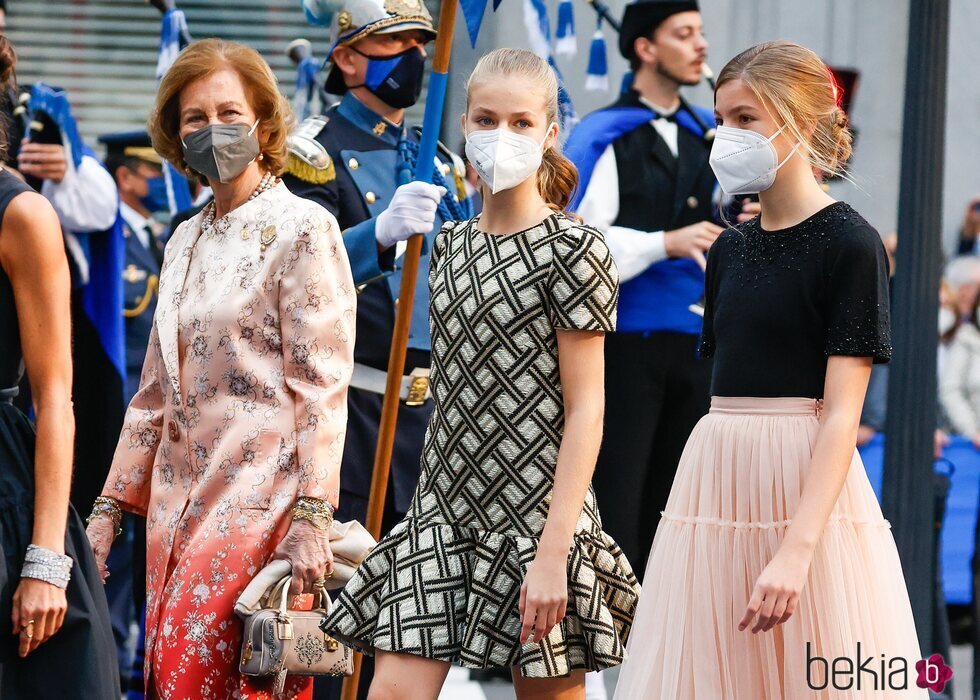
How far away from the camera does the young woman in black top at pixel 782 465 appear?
3488 millimetres

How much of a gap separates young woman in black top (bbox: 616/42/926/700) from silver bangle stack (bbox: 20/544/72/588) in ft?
3.95

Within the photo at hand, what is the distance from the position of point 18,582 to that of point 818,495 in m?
1.64

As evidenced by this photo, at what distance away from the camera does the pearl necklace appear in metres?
4.25

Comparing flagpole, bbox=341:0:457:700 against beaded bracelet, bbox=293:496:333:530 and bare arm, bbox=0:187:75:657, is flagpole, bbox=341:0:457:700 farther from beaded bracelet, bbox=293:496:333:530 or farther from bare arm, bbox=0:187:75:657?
bare arm, bbox=0:187:75:657

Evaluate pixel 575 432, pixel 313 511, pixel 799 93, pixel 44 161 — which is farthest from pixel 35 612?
pixel 44 161

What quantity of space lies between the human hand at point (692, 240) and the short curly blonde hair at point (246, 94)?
2.25 m

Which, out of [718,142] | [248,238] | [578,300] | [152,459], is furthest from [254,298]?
[718,142]

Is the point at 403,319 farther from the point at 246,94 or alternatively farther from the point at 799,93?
the point at 799,93

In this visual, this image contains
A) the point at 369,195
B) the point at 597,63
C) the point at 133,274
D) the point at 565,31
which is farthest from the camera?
the point at 133,274

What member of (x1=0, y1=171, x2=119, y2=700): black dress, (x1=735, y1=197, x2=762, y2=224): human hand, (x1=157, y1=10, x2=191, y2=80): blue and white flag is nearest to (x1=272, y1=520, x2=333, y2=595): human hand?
(x1=0, y1=171, x2=119, y2=700): black dress

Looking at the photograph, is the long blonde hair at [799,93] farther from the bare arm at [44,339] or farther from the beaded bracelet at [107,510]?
the beaded bracelet at [107,510]

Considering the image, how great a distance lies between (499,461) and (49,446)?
0.95 meters

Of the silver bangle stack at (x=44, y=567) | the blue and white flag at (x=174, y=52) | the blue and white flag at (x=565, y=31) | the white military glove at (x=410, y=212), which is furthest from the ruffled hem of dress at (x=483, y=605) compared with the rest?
the blue and white flag at (x=565, y=31)

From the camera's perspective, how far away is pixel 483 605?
3.63 metres
